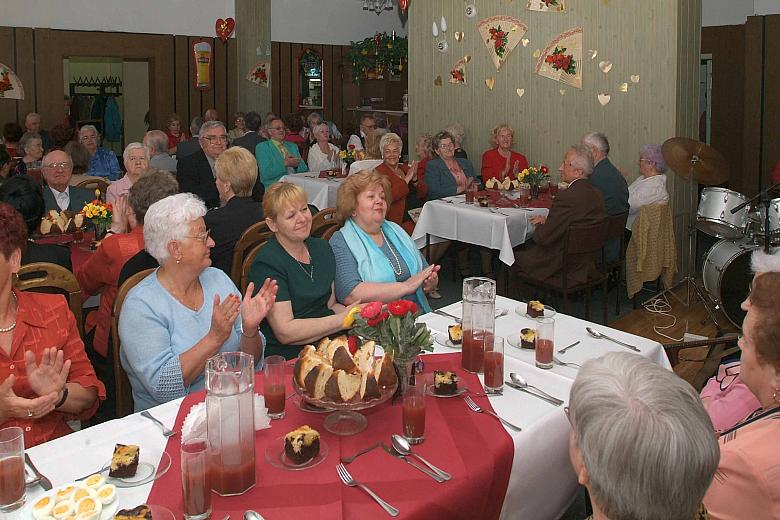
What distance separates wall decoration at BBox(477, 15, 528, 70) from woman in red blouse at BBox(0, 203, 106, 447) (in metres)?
6.46

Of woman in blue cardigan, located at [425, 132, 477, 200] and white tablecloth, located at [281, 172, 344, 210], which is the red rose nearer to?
woman in blue cardigan, located at [425, 132, 477, 200]

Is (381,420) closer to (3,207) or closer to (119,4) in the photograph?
(3,207)

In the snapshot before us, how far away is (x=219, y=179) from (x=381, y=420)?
2.82 metres

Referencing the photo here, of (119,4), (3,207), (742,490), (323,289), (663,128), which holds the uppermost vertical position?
(119,4)

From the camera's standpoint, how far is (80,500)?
1.60 metres

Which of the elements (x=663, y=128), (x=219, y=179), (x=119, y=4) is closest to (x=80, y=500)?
(x=219, y=179)

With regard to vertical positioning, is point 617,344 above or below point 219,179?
below

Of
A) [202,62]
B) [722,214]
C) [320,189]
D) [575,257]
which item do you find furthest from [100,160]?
[722,214]

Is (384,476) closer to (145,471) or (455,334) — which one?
(145,471)

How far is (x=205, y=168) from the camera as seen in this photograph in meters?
6.43

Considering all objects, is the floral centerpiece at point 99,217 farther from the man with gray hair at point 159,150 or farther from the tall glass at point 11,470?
the man with gray hair at point 159,150

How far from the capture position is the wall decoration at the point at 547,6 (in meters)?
7.42

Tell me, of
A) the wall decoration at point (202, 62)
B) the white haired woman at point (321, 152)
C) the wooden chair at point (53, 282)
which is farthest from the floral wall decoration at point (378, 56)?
the wooden chair at point (53, 282)

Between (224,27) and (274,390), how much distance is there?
11.1 meters
